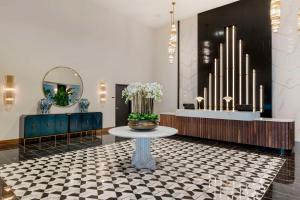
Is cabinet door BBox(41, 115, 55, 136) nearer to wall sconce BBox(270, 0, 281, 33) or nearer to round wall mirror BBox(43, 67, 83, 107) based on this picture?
A: round wall mirror BBox(43, 67, 83, 107)

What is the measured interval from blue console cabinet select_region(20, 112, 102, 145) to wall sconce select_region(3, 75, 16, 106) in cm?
62

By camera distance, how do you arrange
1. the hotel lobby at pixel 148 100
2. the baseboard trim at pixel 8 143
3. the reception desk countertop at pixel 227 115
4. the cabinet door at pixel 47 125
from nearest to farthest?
the hotel lobby at pixel 148 100, the reception desk countertop at pixel 227 115, the baseboard trim at pixel 8 143, the cabinet door at pixel 47 125

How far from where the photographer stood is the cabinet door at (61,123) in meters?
7.19

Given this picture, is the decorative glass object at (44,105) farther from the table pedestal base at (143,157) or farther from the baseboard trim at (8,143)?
the table pedestal base at (143,157)

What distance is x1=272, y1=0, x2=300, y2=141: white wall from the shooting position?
7059mm

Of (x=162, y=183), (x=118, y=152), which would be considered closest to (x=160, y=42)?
(x=118, y=152)

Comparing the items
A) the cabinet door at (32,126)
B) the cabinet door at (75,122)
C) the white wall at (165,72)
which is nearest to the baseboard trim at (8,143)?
the cabinet door at (32,126)

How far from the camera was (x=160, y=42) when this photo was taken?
11.5 m

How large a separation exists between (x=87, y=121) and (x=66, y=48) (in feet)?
9.48

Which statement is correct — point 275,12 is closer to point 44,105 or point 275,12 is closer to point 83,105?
point 83,105

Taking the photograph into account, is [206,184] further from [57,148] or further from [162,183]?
[57,148]

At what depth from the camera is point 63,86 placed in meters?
7.88

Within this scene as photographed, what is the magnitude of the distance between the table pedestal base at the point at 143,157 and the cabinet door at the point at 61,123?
3878mm

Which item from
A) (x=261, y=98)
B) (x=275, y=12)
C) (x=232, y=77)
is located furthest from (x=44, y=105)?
(x=261, y=98)
